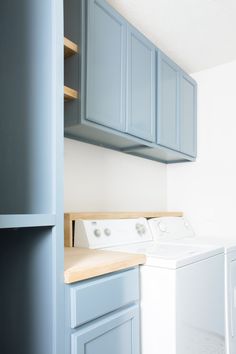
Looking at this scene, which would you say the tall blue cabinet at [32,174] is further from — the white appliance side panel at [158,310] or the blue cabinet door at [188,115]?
the blue cabinet door at [188,115]

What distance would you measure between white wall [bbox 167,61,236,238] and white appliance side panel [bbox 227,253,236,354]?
66 centimetres

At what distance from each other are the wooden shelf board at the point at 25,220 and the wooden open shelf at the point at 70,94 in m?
0.71

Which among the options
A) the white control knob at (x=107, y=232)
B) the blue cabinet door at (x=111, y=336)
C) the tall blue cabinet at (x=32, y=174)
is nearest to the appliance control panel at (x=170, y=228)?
the white control knob at (x=107, y=232)

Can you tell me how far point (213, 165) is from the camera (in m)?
2.60

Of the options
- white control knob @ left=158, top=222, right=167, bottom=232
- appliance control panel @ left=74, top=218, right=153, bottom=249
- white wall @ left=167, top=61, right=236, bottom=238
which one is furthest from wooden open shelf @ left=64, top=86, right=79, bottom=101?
white wall @ left=167, top=61, right=236, bottom=238

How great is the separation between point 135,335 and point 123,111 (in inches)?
47.1

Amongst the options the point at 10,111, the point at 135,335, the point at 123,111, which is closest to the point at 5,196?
the point at 10,111

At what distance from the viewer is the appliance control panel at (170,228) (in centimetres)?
211

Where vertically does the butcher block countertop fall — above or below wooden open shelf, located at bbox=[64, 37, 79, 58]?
below

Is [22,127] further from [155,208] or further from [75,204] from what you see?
[155,208]

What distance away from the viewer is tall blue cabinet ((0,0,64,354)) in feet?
3.23

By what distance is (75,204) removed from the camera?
6.26ft

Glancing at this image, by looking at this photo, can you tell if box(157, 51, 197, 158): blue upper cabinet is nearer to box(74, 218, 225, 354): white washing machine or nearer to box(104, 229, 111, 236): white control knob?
box(104, 229, 111, 236): white control knob

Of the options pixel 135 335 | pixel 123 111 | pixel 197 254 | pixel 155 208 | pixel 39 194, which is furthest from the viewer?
pixel 155 208
